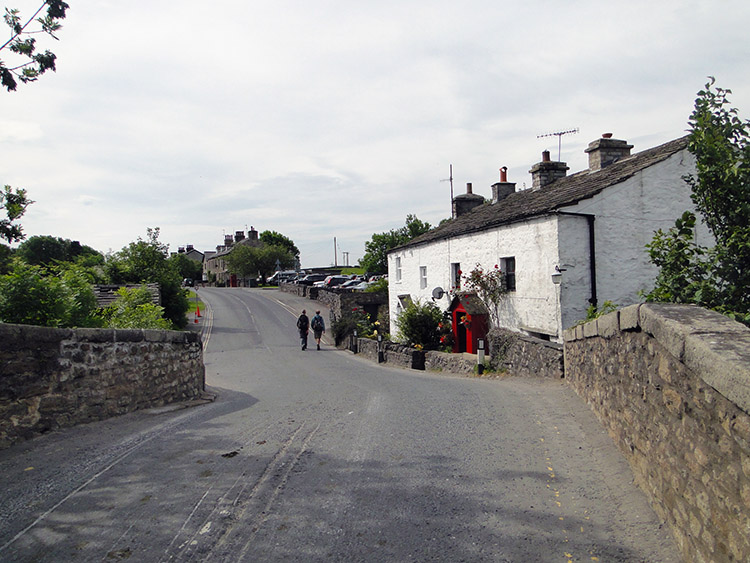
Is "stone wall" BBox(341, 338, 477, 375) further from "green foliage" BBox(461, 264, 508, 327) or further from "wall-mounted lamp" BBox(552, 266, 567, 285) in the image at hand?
"wall-mounted lamp" BBox(552, 266, 567, 285)

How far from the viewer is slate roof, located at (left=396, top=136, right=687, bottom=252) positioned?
57.0 feet

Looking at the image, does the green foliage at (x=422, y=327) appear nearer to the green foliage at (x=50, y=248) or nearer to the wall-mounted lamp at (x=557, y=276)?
the wall-mounted lamp at (x=557, y=276)

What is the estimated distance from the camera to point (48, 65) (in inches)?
296

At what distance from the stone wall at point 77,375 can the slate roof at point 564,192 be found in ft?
41.2

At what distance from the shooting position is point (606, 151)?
67.8 ft

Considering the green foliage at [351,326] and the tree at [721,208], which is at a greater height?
the tree at [721,208]

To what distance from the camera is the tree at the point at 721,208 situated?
680 centimetres

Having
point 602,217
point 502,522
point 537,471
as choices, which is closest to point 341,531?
point 502,522

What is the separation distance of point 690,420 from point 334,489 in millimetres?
3126

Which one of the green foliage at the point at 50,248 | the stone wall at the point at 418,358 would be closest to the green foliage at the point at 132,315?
the stone wall at the point at 418,358

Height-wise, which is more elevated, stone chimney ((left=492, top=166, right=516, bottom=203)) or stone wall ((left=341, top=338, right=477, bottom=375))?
stone chimney ((left=492, top=166, right=516, bottom=203))

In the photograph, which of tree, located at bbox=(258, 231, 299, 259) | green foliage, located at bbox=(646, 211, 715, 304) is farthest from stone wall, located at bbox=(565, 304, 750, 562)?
tree, located at bbox=(258, 231, 299, 259)

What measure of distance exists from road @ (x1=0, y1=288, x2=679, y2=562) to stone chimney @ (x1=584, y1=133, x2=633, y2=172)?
47.2 feet

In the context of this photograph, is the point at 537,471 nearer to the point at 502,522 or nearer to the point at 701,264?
the point at 502,522
